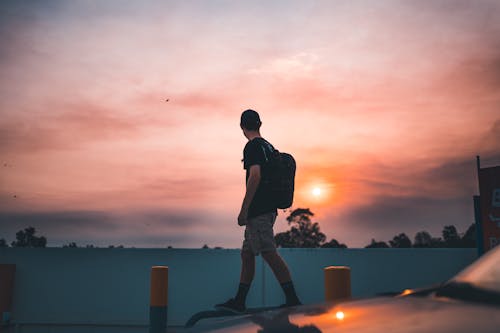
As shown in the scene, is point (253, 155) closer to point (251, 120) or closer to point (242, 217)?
point (251, 120)

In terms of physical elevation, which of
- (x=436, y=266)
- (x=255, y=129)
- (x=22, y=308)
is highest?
(x=255, y=129)

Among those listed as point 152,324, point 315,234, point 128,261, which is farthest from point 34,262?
point 315,234

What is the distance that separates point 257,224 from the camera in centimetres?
598

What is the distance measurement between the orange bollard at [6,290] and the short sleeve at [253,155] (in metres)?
8.17

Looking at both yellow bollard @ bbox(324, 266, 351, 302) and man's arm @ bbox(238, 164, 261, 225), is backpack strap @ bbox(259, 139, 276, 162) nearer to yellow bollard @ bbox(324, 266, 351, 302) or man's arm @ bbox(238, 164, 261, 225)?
man's arm @ bbox(238, 164, 261, 225)

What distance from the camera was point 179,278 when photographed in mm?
11922

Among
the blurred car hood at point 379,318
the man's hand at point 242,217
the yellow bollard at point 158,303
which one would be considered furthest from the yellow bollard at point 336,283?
the blurred car hood at point 379,318

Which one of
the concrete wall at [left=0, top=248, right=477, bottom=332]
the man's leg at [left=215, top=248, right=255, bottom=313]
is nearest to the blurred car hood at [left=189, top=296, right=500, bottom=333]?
the man's leg at [left=215, top=248, right=255, bottom=313]

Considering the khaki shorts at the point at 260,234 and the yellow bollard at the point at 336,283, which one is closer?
the yellow bollard at the point at 336,283

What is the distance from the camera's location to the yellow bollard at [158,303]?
273 inches

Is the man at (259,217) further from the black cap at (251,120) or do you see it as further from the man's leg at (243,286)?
the black cap at (251,120)

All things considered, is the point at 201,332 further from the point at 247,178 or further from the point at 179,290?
the point at 179,290

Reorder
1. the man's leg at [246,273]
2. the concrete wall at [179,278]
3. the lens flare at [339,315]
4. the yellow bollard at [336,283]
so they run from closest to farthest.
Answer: the lens flare at [339,315], the yellow bollard at [336,283], the man's leg at [246,273], the concrete wall at [179,278]

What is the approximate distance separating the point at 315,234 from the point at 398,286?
6085 centimetres
